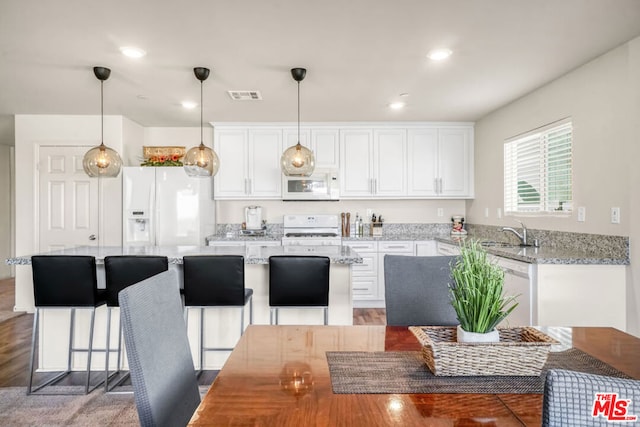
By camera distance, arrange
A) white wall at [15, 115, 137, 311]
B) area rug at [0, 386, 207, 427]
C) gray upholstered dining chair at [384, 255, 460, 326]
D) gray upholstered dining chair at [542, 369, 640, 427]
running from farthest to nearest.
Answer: white wall at [15, 115, 137, 311], area rug at [0, 386, 207, 427], gray upholstered dining chair at [384, 255, 460, 326], gray upholstered dining chair at [542, 369, 640, 427]

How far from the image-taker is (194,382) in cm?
129

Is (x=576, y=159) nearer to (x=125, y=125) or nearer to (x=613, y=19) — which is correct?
(x=613, y=19)

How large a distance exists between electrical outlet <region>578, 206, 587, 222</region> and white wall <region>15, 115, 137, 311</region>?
4.72 metres

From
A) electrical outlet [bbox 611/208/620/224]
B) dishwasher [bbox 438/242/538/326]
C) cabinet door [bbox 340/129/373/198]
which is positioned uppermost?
cabinet door [bbox 340/129/373/198]

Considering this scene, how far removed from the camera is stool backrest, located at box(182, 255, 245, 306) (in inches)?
98.3

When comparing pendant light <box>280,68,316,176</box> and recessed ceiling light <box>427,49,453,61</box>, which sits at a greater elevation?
recessed ceiling light <box>427,49,453,61</box>

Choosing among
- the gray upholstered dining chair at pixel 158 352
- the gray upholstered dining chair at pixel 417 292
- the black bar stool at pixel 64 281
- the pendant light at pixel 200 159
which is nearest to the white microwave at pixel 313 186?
the pendant light at pixel 200 159

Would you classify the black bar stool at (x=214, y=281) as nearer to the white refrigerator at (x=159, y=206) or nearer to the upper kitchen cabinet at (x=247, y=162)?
the white refrigerator at (x=159, y=206)

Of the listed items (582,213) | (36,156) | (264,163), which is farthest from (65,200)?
(582,213)

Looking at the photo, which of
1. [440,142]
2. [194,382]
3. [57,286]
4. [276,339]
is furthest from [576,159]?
[57,286]

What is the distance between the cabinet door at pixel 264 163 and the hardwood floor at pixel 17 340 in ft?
6.22

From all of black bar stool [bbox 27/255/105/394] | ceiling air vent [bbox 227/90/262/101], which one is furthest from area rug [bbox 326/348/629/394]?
ceiling air vent [bbox 227/90/262/101]

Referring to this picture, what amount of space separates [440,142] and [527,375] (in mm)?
4423

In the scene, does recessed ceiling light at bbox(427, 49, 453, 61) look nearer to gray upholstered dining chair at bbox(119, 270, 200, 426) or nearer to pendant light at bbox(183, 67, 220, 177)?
pendant light at bbox(183, 67, 220, 177)
